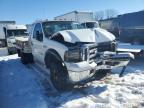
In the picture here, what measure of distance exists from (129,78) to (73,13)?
18.1 meters

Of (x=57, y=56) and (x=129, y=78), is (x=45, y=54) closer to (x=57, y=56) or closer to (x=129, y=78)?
(x=57, y=56)

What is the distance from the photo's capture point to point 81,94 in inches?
244

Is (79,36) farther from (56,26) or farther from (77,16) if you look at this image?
(77,16)

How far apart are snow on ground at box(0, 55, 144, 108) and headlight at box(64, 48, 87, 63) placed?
997 millimetres

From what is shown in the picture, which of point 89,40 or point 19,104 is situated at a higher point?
point 89,40

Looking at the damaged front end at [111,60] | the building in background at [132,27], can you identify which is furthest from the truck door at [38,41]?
the building in background at [132,27]

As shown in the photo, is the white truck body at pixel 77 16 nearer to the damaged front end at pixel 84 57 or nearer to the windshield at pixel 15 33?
the windshield at pixel 15 33

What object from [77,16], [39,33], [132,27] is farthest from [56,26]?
[77,16]

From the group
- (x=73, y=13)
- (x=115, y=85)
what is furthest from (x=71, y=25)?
(x=73, y=13)

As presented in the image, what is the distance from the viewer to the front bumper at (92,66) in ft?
18.5

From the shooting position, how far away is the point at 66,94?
6.28m

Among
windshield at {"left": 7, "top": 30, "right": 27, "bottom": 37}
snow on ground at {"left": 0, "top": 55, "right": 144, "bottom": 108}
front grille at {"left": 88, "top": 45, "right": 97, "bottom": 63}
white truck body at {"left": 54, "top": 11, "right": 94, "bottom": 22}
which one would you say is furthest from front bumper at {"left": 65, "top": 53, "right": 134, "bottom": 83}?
white truck body at {"left": 54, "top": 11, "right": 94, "bottom": 22}

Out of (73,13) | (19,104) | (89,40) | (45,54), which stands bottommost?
(19,104)

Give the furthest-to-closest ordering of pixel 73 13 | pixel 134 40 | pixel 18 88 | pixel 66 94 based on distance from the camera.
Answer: pixel 73 13
pixel 134 40
pixel 18 88
pixel 66 94
